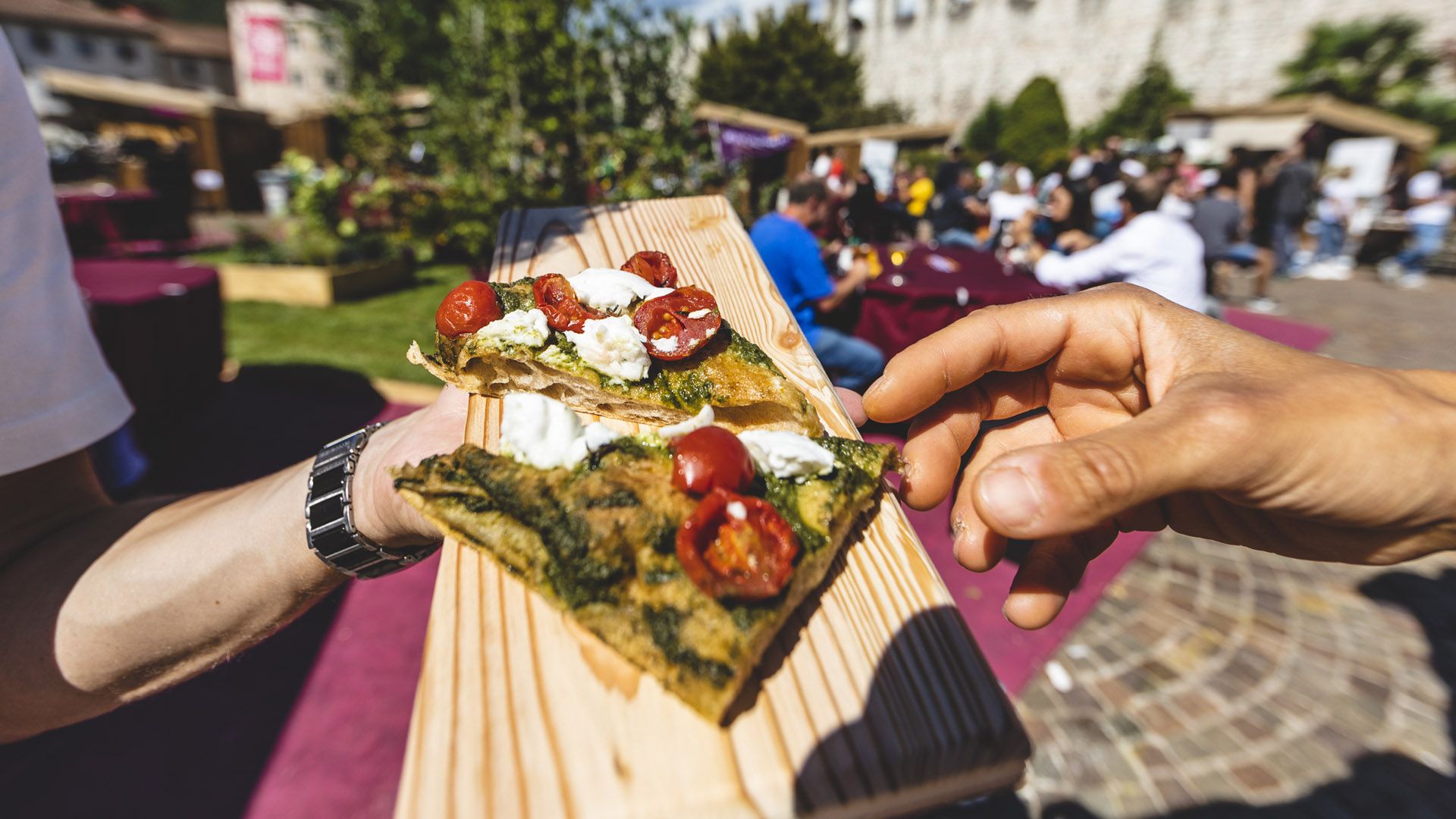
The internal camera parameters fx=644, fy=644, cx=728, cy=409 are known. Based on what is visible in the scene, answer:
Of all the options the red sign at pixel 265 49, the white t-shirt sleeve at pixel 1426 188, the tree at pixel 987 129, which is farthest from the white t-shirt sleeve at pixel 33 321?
the red sign at pixel 265 49

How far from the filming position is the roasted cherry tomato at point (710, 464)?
1620 millimetres

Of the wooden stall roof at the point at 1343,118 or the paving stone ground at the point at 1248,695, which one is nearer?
the paving stone ground at the point at 1248,695

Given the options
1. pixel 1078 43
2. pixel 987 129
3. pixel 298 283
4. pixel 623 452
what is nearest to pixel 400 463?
pixel 623 452

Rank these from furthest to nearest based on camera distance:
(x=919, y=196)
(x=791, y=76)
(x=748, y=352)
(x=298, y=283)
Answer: (x=791, y=76), (x=919, y=196), (x=298, y=283), (x=748, y=352)

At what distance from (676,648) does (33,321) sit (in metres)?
2.33

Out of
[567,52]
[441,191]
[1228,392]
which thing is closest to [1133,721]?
[1228,392]

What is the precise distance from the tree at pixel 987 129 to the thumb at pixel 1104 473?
52.1m

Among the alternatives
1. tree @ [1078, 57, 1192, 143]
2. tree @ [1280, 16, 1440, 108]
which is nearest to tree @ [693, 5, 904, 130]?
tree @ [1078, 57, 1192, 143]

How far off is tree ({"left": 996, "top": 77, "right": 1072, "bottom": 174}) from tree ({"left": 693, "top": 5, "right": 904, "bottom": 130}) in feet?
36.5

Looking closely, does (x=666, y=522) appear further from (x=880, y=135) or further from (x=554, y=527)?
(x=880, y=135)

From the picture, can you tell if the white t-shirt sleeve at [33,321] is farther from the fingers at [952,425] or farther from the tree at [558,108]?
the tree at [558,108]

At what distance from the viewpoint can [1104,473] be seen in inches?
58.1

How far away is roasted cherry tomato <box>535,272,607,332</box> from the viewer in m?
2.28

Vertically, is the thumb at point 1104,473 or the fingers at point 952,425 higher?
the thumb at point 1104,473
